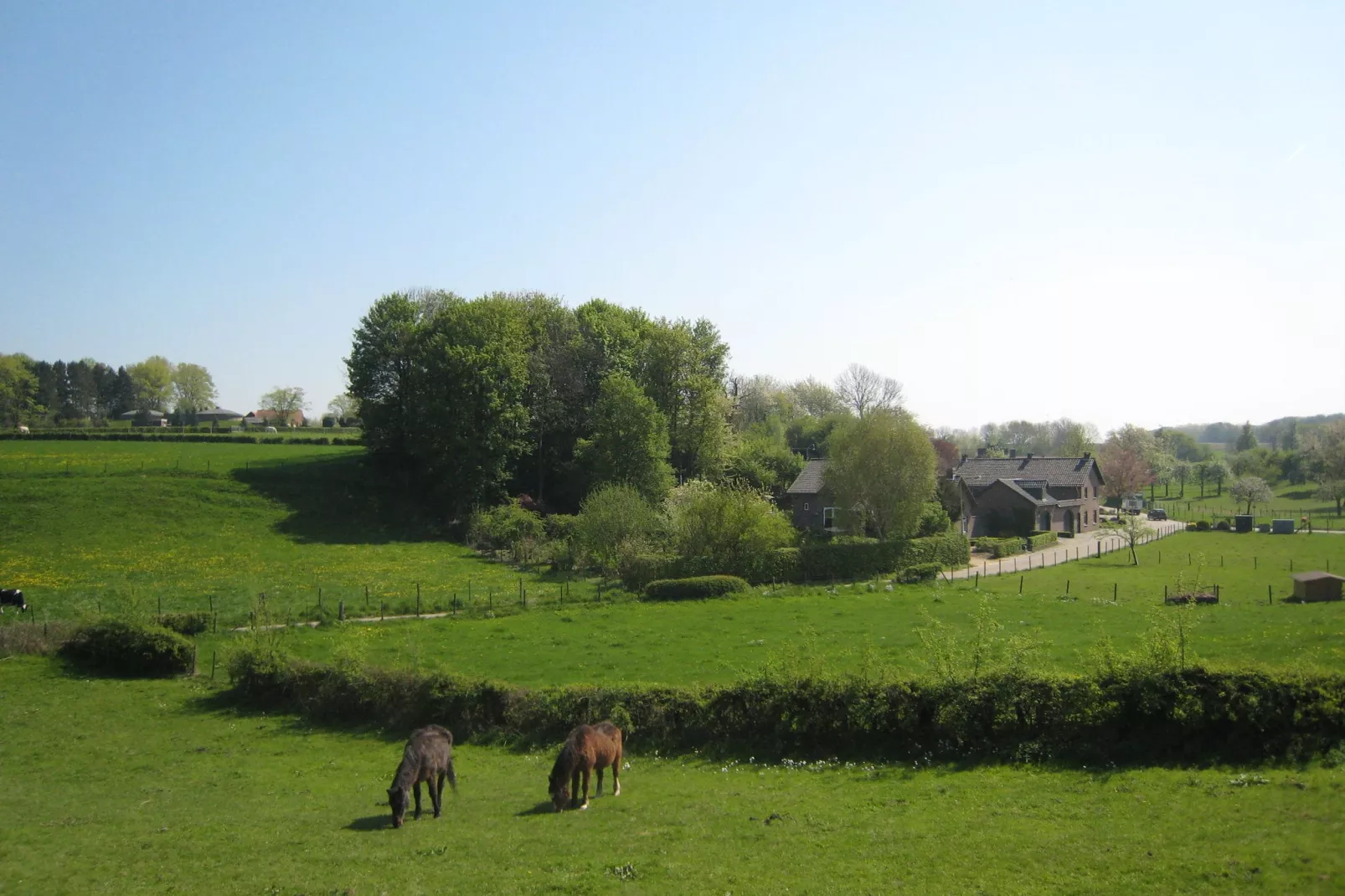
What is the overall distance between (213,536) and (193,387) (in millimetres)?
124886

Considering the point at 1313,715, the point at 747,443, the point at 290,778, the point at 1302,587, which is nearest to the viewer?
the point at 1313,715

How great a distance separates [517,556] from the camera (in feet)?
183

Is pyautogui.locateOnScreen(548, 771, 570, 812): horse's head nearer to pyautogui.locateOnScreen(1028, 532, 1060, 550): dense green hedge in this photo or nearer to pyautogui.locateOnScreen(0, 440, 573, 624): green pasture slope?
pyautogui.locateOnScreen(0, 440, 573, 624): green pasture slope

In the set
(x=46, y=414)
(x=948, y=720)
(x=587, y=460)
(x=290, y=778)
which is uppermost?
(x=46, y=414)

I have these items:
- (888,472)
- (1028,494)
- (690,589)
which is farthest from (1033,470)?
(690,589)

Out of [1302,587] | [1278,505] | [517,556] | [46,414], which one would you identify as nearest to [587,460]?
[517,556]

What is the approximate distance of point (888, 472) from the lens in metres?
53.6

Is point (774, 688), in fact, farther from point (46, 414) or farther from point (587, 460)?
point (46, 414)

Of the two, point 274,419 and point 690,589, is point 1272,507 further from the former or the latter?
point 274,419

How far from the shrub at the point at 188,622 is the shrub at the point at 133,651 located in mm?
2705

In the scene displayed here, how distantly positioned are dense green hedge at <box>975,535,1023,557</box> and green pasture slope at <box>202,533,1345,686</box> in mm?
11823

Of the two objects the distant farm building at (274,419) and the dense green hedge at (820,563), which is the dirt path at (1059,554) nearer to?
the dense green hedge at (820,563)

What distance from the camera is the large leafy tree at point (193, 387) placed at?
159375 mm

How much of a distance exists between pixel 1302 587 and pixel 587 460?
4709 cm
